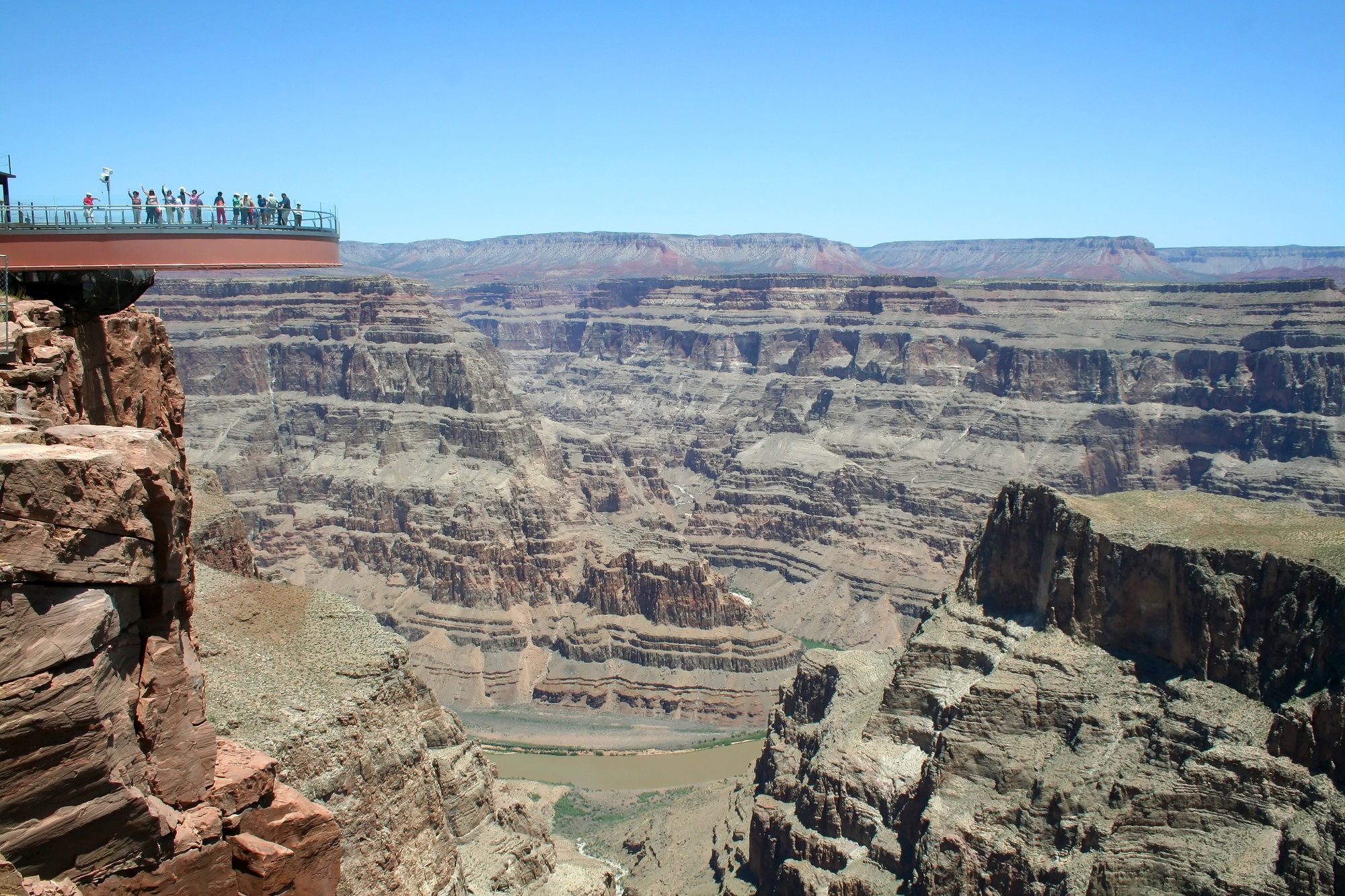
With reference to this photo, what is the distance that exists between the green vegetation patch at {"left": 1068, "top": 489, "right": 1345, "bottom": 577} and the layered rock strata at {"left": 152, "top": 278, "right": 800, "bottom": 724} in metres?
42.6

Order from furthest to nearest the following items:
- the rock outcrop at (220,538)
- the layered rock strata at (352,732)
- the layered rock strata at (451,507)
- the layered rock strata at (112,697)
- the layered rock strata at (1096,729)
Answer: the layered rock strata at (451,507)
the rock outcrop at (220,538)
the layered rock strata at (1096,729)
the layered rock strata at (352,732)
the layered rock strata at (112,697)

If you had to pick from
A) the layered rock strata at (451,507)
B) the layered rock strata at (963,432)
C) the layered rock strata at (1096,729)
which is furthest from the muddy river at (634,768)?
the layered rock strata at (963,432)

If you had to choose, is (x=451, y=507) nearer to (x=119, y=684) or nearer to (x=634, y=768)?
(x=634, y=768)

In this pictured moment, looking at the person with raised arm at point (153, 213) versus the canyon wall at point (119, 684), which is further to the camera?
the person with raised arm at point (153, 213)

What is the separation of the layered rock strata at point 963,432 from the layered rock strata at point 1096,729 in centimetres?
6082

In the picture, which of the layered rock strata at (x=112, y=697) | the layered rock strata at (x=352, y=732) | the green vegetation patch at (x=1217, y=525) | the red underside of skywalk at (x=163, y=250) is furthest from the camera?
the green vegetation patch at (x=1217, y=525)

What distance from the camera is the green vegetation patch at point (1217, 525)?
47.4 m

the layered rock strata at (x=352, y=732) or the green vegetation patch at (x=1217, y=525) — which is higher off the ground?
the green vegetation patch at (x=1217, y=525)

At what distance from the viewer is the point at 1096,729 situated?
47.9 metres

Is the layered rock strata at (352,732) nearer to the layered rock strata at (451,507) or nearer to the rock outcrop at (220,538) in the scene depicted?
the rock outcrop at (220,538)

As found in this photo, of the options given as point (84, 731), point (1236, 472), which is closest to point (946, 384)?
point (1236, 472)

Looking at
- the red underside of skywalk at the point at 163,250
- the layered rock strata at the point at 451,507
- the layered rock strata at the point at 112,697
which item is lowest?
the layered rock strata at the point at 451,507

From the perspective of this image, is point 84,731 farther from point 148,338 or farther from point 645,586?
point 645,586

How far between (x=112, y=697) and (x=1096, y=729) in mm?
41327
